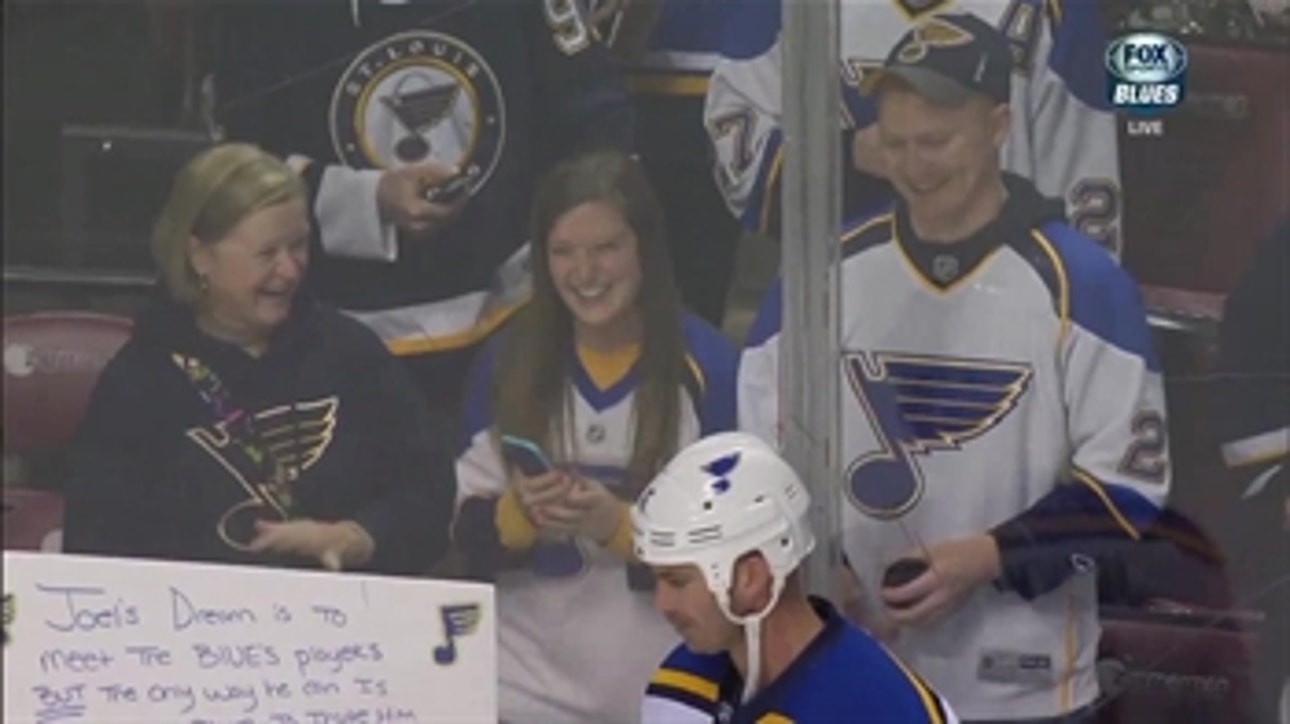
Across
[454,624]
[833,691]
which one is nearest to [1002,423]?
[833,691]

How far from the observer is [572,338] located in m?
3.88

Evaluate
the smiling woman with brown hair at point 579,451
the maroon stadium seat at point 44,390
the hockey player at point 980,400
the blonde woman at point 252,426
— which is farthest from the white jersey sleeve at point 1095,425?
the maroon stadium seat at point 44,390

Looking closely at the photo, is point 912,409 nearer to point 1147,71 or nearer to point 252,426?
point 1147,71

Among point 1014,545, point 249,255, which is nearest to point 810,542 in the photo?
point 1014,545

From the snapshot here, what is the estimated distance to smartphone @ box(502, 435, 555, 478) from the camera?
153 inches

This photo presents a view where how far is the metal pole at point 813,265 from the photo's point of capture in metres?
3.76

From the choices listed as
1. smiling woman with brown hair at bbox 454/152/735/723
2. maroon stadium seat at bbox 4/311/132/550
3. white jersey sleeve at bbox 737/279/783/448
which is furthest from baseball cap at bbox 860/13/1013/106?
maroon stadium seat at bbox 4/311/132/550

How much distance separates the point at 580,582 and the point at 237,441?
2.06 feet

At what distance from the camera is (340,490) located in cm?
388

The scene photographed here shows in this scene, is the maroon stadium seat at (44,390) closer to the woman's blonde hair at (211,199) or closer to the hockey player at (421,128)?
the woman's blonde hair at (211,199)

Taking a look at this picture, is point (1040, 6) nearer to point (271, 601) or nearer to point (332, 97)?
point (332, 97)

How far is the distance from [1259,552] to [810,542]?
2.88 ft

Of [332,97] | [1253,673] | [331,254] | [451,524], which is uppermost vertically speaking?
[332,97]

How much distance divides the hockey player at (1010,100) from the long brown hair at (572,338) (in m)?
0.16
